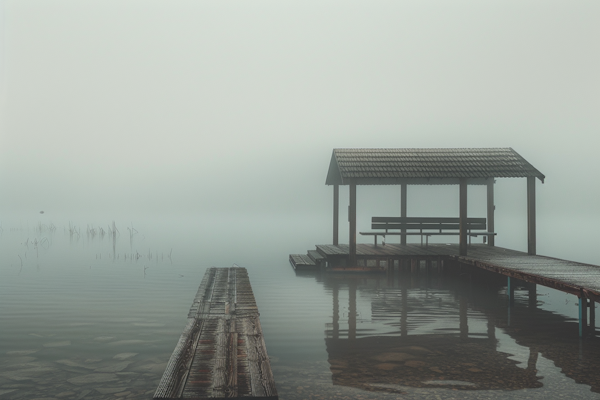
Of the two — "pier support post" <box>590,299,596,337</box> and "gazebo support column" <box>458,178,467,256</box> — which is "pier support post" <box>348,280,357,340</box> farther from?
"pier support post" <box>590,299,596,337</box>

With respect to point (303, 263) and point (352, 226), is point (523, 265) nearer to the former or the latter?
point (352, 226)

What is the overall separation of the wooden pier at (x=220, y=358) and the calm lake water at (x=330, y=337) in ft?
1.48

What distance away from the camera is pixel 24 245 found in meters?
27.3

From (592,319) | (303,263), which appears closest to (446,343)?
(592,319)

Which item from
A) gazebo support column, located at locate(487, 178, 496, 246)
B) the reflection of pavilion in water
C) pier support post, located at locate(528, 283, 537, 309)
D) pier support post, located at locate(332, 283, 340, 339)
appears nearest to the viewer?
the reflection of pavilion in water

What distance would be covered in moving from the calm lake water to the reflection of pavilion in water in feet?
0.08

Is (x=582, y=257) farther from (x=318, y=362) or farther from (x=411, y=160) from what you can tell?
(x=318, y=362)

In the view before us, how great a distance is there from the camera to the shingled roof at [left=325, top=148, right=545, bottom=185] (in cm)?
1612

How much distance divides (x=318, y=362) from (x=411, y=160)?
1095 centimetres

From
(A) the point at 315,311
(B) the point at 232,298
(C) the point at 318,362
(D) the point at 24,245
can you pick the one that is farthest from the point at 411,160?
(D) the point at 24,245

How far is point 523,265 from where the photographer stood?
494 inches

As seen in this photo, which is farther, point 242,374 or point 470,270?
point 470,270

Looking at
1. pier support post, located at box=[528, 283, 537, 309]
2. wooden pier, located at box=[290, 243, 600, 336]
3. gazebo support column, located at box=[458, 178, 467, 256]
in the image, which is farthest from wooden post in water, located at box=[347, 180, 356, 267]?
pier support post, located at box=[528, 283, 537, 309]

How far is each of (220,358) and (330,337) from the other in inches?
118
